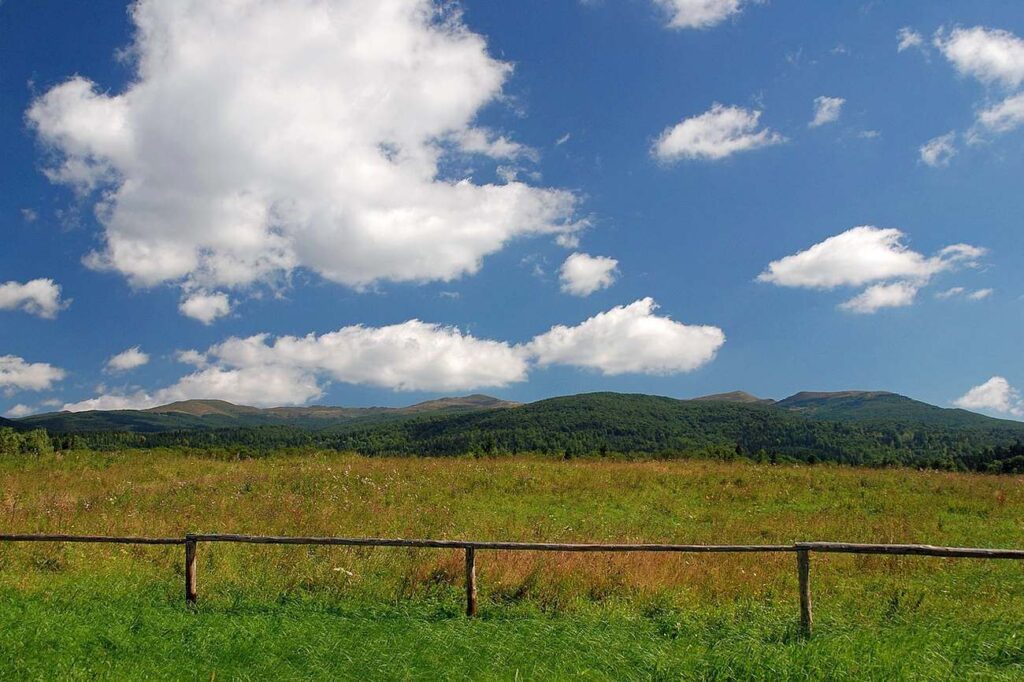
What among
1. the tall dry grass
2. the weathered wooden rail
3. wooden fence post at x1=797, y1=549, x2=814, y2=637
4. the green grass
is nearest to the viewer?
the green grass

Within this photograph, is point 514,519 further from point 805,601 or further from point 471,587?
point 805,601

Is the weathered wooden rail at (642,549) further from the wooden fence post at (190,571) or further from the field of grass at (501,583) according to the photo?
the field of grass at (501,583)

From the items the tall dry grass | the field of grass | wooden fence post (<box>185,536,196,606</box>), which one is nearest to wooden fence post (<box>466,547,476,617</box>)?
the field of grass

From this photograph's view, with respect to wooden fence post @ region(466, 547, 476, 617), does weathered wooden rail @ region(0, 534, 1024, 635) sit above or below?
above

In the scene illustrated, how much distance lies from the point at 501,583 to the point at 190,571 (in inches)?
224

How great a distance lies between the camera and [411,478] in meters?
24.8

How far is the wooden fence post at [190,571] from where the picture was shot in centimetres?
1169

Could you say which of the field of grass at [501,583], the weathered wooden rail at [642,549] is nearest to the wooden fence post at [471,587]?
the weathered wooden rail at [642,549]

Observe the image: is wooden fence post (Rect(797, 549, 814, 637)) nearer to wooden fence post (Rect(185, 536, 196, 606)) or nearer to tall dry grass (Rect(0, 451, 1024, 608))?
tall dry grass (Rect(0, 451, 1024, 608))

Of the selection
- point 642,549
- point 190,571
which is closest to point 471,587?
point 642,549

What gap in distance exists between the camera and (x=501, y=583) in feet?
39.5

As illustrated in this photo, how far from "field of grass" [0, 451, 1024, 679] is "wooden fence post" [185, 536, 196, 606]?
339mm

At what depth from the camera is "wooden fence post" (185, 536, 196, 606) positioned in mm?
11688

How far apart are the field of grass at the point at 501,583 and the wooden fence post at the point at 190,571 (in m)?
0.34
